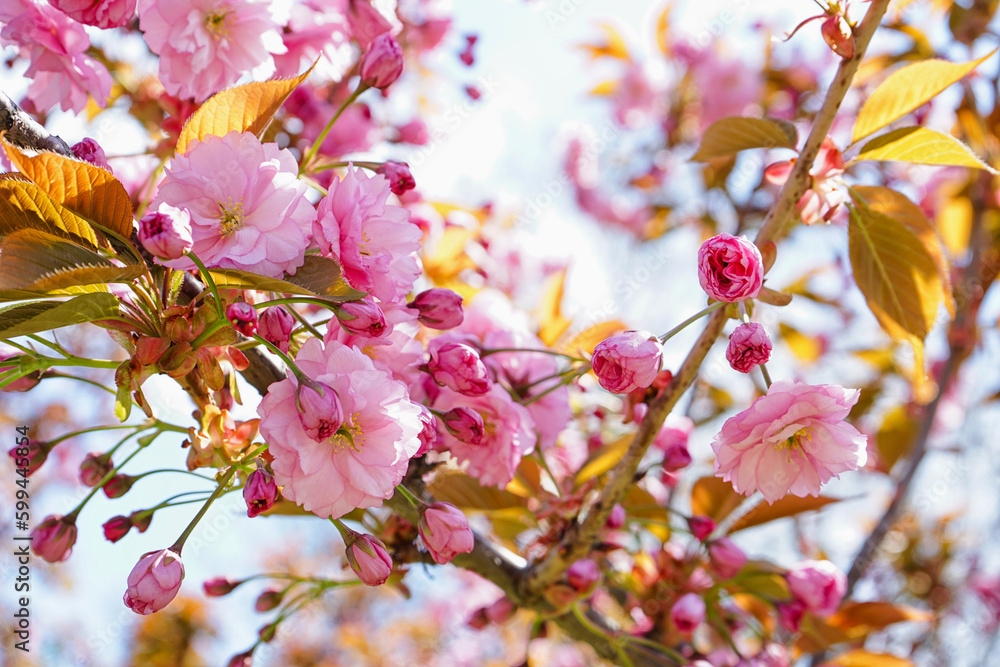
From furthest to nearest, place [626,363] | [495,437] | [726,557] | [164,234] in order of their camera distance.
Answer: [726,557] → [495,437] → [626,363] → [164,234]

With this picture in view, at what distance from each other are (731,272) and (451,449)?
1.38 ft

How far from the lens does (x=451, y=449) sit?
0.90 m

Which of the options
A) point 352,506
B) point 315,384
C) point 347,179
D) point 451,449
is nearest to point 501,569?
point 451,449

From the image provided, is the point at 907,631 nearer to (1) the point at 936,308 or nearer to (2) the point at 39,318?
(1) the point at 936,308

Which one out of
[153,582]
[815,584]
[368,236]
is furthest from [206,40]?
[815,584]

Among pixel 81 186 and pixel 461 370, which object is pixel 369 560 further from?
pixel 81 186

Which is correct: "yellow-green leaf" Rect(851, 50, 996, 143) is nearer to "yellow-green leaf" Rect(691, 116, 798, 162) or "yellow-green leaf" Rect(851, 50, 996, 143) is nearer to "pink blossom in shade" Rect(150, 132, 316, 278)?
"yellow-green leaf" Rect(691, 116, 798, 162)

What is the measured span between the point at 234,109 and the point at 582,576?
690 millimetres

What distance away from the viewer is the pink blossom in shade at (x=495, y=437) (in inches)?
34.9

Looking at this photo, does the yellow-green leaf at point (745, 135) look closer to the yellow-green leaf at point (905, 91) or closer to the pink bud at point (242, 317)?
the yellow-green leaf at point (905, 91)

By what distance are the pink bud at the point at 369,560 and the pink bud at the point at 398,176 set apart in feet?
1.31

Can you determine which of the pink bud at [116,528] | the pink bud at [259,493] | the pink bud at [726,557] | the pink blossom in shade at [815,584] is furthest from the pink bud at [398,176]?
the pink blossom in shade at [815,584]

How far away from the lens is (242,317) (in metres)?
0.64

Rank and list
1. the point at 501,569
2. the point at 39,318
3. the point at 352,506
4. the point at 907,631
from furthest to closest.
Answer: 1. the point at 907,631
2. the point at 501,569
3. the point at 352,506
4. the point at 39,318
